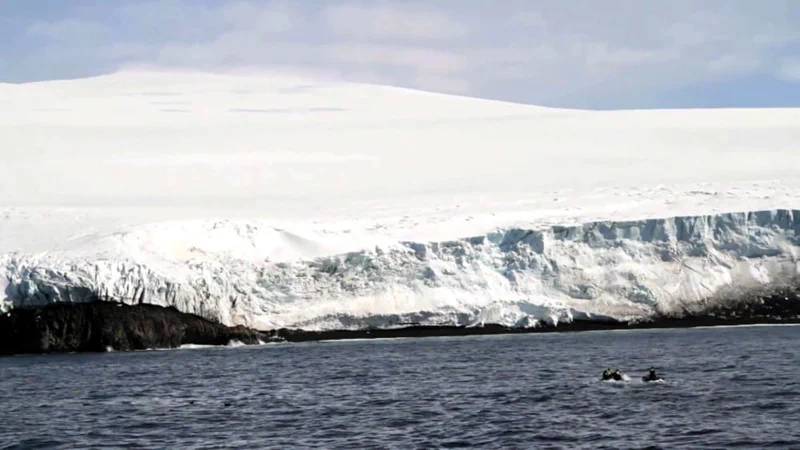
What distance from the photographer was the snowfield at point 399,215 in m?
37.2

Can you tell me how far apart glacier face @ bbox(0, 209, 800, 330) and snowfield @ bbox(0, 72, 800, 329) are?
0.05 meters

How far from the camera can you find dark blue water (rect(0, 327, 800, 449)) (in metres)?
17.8

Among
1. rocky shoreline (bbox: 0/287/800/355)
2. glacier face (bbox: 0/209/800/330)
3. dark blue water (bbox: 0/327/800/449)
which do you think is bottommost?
dark blue water (bbox: 0/327/800/449)

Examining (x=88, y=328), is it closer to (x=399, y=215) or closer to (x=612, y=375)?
(x=399, y=215)

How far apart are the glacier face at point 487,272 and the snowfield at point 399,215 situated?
0.05 meters

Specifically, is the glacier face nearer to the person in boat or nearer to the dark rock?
the dark rock

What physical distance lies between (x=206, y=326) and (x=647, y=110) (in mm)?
43039

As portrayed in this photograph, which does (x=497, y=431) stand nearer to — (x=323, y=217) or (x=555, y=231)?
(x=555, y=231)

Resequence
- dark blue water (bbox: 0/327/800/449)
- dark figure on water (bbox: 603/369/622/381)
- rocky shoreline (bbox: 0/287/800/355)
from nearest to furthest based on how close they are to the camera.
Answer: dark blue water (bbox: 0/327/800/449) < dark figure on water (bbox: 603/369/622/381) < rocky shoreline (bbox: 0/287/800/355)

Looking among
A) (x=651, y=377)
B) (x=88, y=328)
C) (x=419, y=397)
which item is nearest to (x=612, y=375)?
(x=651, y=377)

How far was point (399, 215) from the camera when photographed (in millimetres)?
44312

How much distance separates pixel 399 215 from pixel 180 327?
1105 centimetres

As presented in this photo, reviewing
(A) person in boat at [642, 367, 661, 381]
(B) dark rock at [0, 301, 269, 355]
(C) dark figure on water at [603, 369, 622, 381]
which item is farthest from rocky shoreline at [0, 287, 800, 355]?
(A) person in boat at [642, 367, 661, 381]

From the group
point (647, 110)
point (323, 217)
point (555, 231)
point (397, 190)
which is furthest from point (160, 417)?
point (647, 110)
